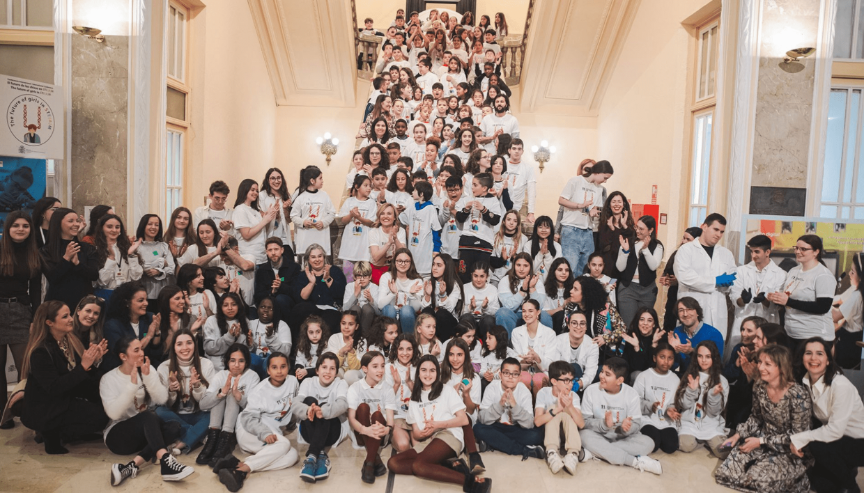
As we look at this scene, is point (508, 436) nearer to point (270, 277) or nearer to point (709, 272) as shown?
point (709, 272)

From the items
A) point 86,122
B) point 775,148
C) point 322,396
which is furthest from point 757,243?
point 86,122

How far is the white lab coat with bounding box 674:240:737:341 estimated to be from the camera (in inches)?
217

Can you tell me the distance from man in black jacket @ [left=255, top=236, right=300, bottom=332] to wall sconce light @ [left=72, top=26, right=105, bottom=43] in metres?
2.63

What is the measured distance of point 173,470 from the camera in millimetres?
4125

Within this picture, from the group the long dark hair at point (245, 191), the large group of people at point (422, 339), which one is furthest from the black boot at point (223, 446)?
the long dark hair at point (245, 191)

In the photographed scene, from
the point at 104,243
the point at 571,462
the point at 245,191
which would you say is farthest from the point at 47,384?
the point at 571,462

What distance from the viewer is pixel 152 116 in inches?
253

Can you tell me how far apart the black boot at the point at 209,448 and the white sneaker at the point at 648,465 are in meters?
3.13

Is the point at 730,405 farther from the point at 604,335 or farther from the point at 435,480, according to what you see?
the point at 435,480

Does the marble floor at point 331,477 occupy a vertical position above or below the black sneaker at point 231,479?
below

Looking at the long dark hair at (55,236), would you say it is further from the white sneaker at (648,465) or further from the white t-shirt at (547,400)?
the white sneaker at (648,465)

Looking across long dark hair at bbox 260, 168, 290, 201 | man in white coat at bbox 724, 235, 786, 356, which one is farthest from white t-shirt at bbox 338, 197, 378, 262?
man in white coat at bbox 724, 235, 786, 356

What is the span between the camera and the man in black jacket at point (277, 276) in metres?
5.82

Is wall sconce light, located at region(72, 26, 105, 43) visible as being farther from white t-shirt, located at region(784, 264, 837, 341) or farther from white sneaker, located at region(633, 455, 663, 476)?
white t-shirt, located at region(784, 264, 837, 341)
